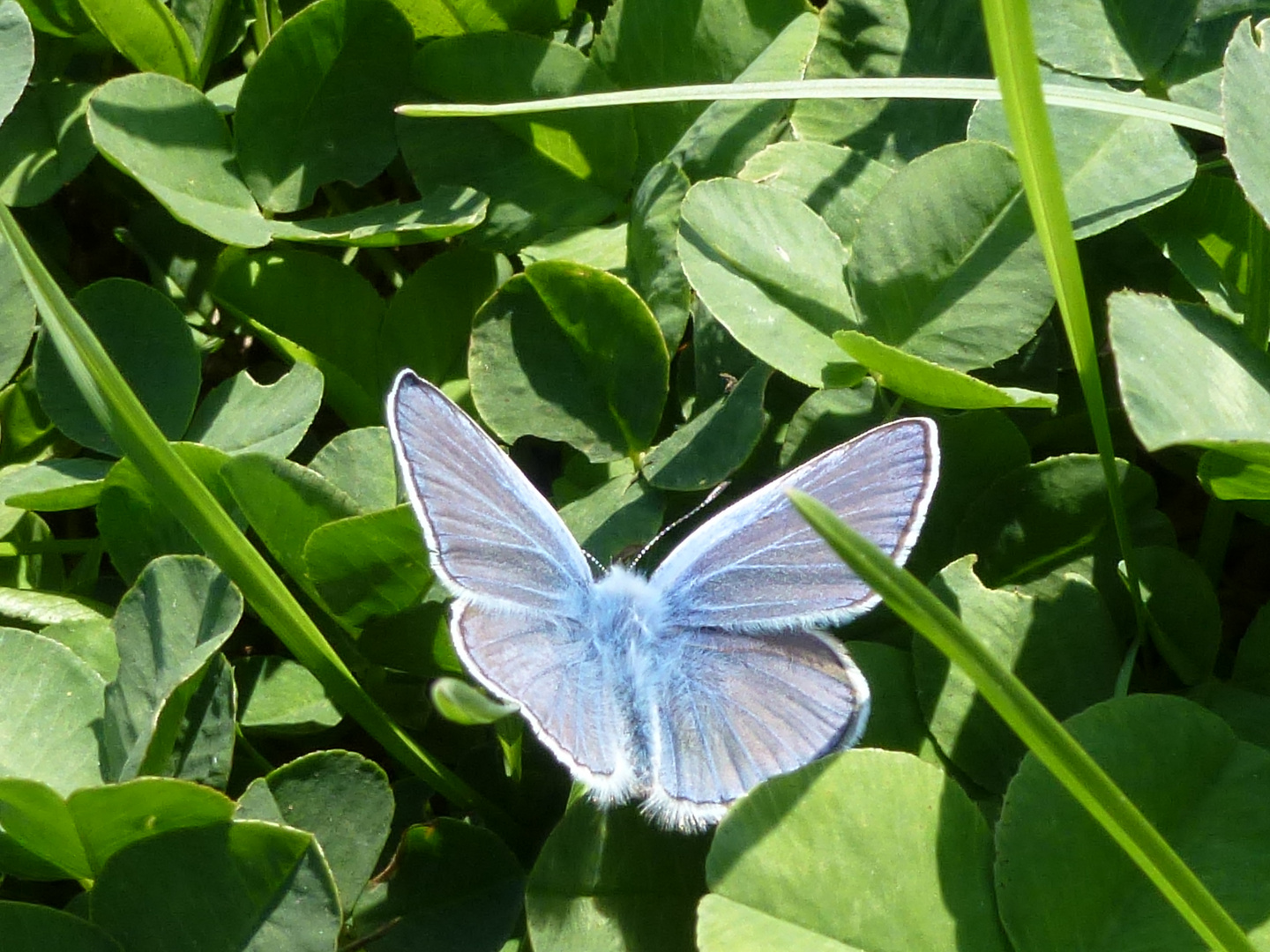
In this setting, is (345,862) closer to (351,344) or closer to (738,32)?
(351,344)

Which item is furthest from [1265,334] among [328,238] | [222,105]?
[222,105]

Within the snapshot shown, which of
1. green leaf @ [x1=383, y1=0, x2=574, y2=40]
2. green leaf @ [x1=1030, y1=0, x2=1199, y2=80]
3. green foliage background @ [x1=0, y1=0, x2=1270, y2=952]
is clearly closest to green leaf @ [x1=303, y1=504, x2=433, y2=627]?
green foliage background @ [x1=0, y1=0, x2=1270, y2=952]

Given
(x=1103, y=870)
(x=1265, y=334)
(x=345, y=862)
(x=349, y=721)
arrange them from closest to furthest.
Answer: (x=1103, y=870)
(x=345, y=862)
(x=1265, y=334)
(x=349, y=721)

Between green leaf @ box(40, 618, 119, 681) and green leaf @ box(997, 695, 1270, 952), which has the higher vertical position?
green leaf @ box(997, 695, 1270, 952)

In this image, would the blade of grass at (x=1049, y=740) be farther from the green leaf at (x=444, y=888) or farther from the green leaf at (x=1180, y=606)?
the green leaf at (x=444, y=888)

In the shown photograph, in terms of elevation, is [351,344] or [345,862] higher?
[351,344]

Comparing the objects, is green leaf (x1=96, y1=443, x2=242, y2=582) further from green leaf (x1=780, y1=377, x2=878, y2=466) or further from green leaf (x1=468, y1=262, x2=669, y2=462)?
green leaf (x1=780, y1=377, x2=878, y2=466)

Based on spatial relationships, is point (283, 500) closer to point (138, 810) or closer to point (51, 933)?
point (138, 810)
